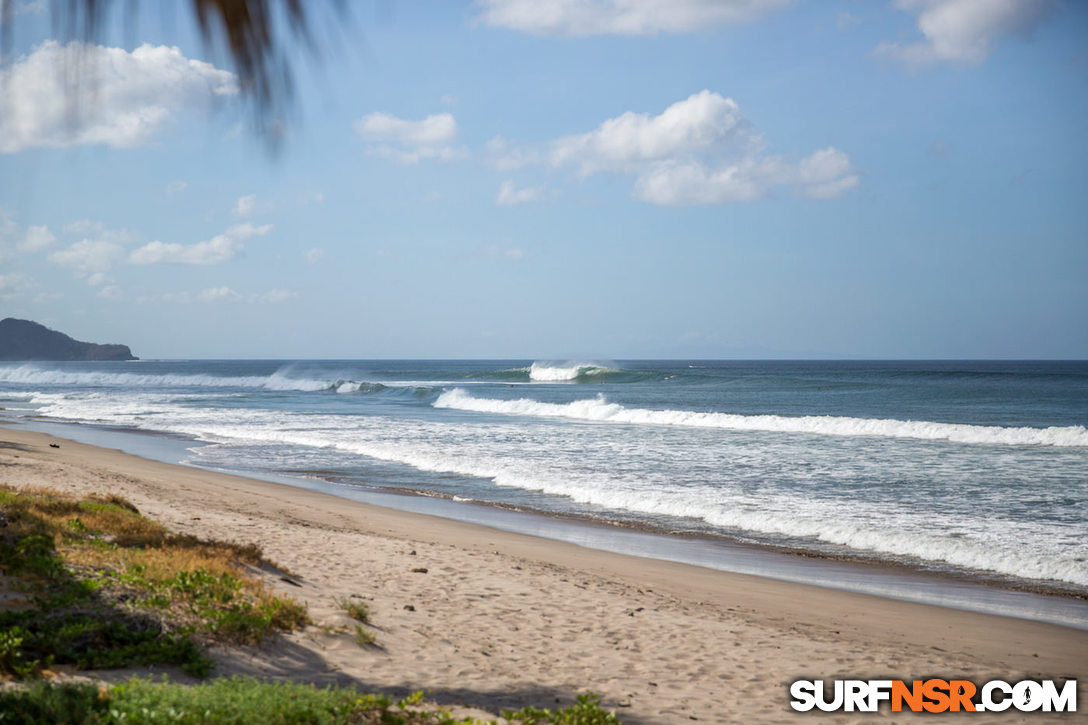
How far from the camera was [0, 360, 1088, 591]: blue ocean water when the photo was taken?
1113cm

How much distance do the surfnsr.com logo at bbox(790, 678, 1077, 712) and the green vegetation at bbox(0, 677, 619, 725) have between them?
1886 mm

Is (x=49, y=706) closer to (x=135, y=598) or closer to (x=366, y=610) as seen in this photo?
(x=135, y=598)

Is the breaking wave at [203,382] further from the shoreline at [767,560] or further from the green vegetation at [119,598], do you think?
the green vegetation at [119,598]

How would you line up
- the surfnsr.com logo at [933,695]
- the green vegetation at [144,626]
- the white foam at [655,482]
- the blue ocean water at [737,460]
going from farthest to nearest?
the blue ocean water at [737,460] → the white foam at [655,482] → the surfnsr.com logo at [933,695] → the green vegetation at [144,626]

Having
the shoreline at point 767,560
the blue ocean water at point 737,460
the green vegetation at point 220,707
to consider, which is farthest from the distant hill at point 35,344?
the green vegetation at point 220,707

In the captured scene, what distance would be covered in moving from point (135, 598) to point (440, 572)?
129 inches

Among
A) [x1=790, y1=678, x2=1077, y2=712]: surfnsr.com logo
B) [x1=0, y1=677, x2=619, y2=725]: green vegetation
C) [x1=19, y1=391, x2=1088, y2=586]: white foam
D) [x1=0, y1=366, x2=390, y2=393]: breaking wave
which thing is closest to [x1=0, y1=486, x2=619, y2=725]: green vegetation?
[x1=0, y1=677, x2=619, y2=725]: green vegetation

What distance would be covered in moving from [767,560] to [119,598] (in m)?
7.58

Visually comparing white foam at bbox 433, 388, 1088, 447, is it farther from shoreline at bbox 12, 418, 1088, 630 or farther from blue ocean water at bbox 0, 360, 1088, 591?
shoreline at bbox 12, 418, 1088, 630

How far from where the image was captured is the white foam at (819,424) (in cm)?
2547

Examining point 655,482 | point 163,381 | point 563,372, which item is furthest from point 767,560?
point 163,381

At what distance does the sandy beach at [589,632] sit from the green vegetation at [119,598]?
33 centimetres

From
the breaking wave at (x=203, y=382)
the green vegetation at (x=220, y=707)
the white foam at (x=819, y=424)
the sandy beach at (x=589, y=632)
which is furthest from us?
the breaking wave at (x=203, y=382)

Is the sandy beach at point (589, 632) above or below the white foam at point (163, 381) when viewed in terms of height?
below
